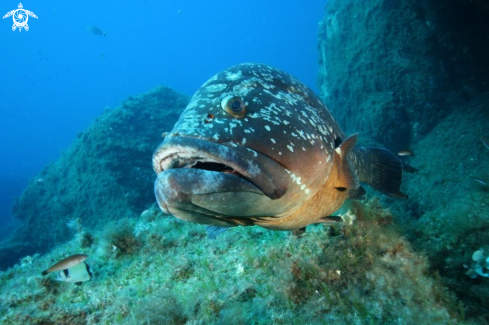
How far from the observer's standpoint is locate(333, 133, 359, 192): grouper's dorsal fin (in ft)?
11.2

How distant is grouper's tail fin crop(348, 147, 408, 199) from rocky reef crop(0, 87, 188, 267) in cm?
1132

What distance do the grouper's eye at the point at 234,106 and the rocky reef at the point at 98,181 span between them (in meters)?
11.7

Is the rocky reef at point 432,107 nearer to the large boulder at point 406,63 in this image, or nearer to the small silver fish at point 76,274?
the large boulder at point 406,63

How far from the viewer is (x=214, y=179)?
2.21m

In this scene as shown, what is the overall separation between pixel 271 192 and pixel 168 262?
3515 mm

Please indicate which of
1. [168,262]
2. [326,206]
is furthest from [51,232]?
[326,206]

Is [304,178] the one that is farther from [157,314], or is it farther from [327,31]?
[327,31]

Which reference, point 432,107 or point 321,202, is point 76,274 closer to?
point 321,202

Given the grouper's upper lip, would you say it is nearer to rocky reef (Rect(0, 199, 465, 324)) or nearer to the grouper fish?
the grouper fish

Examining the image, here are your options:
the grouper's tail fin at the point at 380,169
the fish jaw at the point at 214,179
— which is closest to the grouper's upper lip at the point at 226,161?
the fish jaw at the point at 214,179

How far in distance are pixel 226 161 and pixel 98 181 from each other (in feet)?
46.9

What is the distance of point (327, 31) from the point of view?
1577 centimetres

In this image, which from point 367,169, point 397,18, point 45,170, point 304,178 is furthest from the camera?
point 45,170

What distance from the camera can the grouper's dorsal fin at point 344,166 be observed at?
3400 mm
